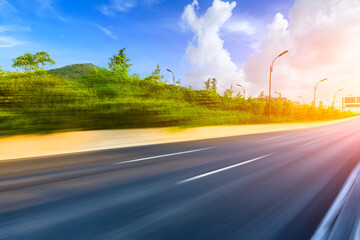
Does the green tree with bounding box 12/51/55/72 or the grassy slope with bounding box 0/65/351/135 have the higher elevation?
the green tree with bounding box 12/51/55/72

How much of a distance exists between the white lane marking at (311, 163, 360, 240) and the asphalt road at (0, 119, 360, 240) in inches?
0.9

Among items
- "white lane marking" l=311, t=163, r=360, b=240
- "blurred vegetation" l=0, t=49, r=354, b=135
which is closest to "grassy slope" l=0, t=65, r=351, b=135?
"blurred vegetation" l=0, t=49, r=354, b=135

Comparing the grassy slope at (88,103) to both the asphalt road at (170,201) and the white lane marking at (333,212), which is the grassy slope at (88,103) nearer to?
the asphalt road at (170,201)

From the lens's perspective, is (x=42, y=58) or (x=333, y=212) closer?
(x=333, y=212)

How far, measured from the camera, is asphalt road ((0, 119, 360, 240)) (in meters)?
2.60

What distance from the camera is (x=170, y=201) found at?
3.46 metres

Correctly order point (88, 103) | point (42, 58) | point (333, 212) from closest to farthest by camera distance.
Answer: point (333, 212) < point (88, 103) < point (42, 58)

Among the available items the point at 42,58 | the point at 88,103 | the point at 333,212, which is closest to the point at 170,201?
the point at 333,212

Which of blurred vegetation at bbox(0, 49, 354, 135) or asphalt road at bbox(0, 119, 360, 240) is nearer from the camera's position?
asphalt road at bbox(0, 119, 360, 240)

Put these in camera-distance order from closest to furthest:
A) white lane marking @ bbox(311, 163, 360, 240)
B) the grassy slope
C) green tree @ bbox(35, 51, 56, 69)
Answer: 1. white lane marking @ bbox(311, 163, 360, 240)
2. the grassy slope
3. green tree @ bbox(35, 51, 56, 69)

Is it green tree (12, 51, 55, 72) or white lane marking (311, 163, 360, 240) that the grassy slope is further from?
green tree (12, 51, 55, 72)

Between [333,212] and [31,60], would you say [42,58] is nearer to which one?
[31,60]

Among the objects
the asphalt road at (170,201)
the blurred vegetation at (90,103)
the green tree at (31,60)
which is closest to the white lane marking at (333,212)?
the asphalt road at (170,201)

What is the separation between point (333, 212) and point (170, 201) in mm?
2440
